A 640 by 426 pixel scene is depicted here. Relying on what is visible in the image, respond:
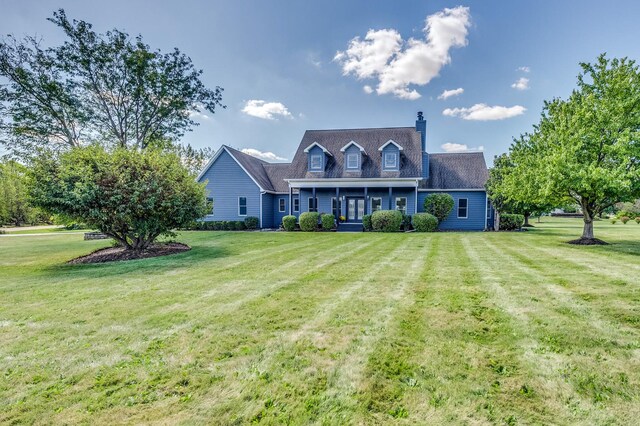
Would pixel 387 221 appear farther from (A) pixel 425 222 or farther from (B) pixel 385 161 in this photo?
(B) pixel 385 161

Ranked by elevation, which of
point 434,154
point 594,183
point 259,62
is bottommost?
point 594,183

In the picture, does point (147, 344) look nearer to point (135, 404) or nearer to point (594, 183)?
point (135, 404)

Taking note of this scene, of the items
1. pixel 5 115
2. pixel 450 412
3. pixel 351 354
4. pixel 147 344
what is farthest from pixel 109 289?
pixel 5 115

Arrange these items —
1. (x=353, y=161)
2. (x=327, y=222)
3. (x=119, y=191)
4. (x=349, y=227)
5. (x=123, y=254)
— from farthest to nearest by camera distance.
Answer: (x=353, y=161) < (x=349, y=227) < (x=327, y=222) < (x=123, y=254) < (x=119, y=191)

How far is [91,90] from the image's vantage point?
18109 mm

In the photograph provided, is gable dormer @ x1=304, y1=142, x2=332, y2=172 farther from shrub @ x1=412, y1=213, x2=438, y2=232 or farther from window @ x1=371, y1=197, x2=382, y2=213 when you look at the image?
shrub @ x1=412, y1=213, x2=438, y2=232

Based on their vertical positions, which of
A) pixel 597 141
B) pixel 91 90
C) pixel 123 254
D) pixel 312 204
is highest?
pixel 91 90

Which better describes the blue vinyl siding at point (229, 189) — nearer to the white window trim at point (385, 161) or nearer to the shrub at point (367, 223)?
the shrub at point (367, 223)

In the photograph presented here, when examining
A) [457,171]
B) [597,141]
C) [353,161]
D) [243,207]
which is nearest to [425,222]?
[457,171]

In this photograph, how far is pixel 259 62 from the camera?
18.4 meters

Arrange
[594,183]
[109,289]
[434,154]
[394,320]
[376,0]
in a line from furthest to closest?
[434,154], [376,0], [594,183], [109,289], [394,320]

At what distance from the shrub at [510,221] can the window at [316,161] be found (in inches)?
484

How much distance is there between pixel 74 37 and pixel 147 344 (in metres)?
20.5

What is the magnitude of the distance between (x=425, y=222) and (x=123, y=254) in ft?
50.2
